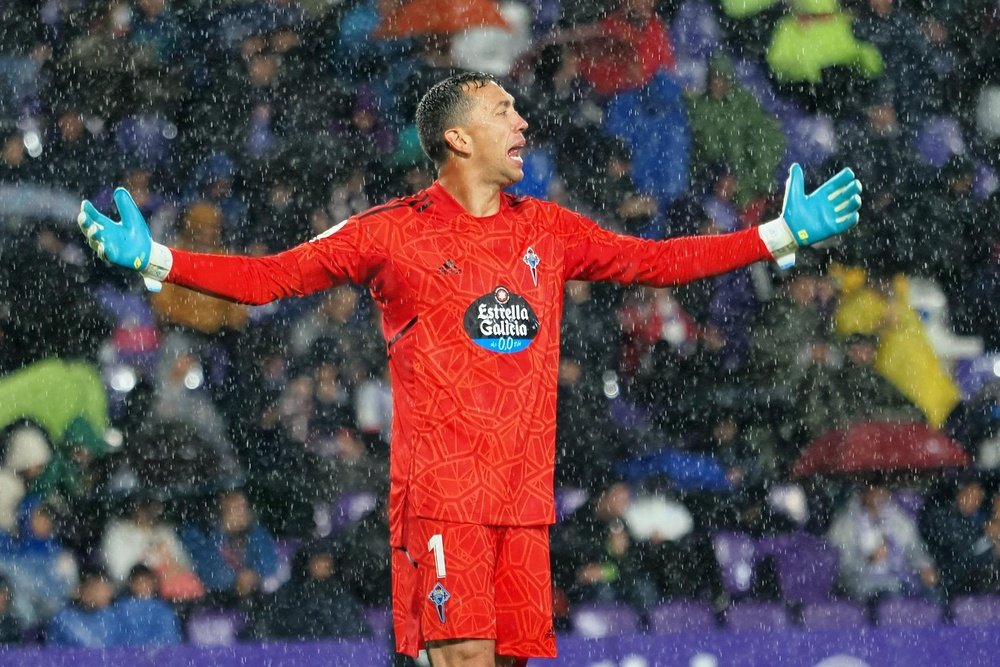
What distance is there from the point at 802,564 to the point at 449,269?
2.96m

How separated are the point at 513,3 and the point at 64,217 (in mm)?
1944

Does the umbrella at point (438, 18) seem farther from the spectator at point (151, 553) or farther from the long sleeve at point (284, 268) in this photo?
the long sleeve at point (284, 268)

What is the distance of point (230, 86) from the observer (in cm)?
675

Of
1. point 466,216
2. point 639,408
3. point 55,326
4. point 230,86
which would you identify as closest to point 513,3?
point 230,86

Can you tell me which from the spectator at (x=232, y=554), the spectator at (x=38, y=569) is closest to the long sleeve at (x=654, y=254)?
the spectator at (x=232, y=554)

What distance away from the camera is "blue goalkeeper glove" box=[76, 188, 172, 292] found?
3.69 metres

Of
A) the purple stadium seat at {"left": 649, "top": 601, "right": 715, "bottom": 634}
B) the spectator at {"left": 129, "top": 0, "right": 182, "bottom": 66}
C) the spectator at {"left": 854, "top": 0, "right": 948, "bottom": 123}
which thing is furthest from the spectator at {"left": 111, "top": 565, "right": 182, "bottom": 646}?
the spectator at {"left": 854, "top": 0, "right": 948, "bottom": 123}

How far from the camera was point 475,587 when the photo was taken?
12.7 feet

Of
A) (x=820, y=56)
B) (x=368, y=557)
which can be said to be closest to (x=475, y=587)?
(x=368, y=557)

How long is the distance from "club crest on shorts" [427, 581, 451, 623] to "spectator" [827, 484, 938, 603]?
9.63ft

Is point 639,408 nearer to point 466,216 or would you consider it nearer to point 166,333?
point 166,333

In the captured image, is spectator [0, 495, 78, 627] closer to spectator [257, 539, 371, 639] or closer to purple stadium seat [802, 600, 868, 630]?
spectator [257, 539, 371, 639]

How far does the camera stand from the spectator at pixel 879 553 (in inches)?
255

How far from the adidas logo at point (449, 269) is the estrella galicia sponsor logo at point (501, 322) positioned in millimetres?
87
